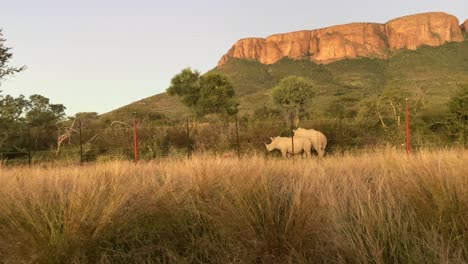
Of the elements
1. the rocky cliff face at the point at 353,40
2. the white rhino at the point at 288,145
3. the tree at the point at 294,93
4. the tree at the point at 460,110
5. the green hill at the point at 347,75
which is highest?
the rocky cliff face at the point at 353,40

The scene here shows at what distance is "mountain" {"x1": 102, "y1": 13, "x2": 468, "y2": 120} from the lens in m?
46.0

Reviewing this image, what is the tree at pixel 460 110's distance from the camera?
54.8 ft

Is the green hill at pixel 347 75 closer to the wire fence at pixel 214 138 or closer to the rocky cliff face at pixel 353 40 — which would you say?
the rocky cliff face at pixel 353 40

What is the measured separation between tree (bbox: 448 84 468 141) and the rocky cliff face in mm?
61076

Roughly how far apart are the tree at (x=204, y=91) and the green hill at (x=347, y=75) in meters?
5.18

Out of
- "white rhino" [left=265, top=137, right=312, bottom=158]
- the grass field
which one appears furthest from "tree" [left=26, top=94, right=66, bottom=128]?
the grass field

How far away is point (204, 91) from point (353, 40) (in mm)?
65594

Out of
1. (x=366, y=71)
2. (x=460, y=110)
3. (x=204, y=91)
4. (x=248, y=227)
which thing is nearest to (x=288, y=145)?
(x=460, y=110)

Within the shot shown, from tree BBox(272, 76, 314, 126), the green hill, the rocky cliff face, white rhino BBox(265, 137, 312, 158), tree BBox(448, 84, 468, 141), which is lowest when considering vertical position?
white rhino BBox(265, 137, 312, 158)

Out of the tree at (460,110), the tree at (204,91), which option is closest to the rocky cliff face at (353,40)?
the tree at (204,91)

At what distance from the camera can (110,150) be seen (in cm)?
1906

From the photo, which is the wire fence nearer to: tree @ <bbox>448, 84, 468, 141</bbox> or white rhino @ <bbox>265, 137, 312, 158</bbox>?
tree @ <bbox>448, 84, 468, 141</bbox>

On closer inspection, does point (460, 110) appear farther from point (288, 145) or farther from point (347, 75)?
point (347, 75)

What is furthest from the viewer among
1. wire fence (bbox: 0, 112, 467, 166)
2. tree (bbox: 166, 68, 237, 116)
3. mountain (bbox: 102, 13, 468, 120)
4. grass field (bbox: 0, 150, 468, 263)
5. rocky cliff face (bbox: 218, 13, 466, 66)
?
rocky cliff face (bbox: 218, 13, 466, 66)
